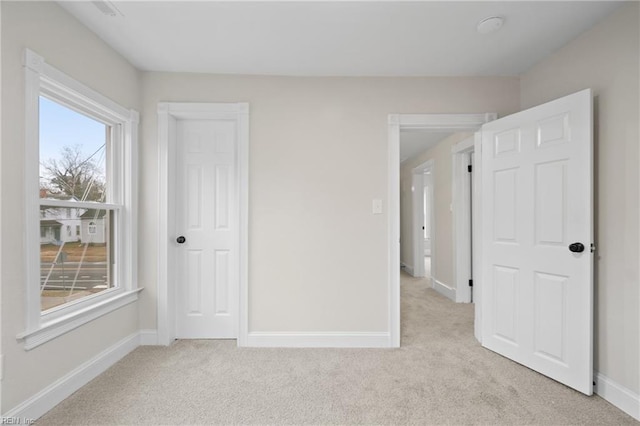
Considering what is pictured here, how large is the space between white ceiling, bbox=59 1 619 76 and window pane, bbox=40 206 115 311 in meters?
1.31

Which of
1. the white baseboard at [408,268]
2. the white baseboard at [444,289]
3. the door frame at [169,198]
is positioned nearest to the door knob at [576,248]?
the white baseboard at [444,289]

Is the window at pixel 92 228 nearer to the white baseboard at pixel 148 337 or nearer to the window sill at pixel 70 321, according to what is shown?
the window sill at pixel 70 321

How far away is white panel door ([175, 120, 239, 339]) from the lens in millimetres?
Answer: 2742

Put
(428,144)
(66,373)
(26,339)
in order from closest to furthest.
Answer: (26,339)
(66,373)
(428,144)

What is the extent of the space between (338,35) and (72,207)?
2.17 metres

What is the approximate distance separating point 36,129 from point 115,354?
1.70 meters

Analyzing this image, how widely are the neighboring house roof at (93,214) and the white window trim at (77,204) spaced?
0.16 meters

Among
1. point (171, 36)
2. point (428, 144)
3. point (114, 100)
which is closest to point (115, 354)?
point (114, 100)

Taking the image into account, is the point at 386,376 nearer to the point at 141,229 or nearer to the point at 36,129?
the point at 141,229

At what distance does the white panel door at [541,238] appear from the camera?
1915mm

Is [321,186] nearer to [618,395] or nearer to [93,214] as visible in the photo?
[93,214]

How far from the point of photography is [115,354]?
228 cm

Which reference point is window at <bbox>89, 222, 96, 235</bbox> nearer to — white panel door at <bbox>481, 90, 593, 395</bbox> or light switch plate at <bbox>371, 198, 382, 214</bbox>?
light switch plate at <bbox>371, 198, 382, 214</bbox>

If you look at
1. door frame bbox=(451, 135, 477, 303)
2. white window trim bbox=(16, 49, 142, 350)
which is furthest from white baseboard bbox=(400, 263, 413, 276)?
white window trim bbox=(16, 49, 142, 350)
